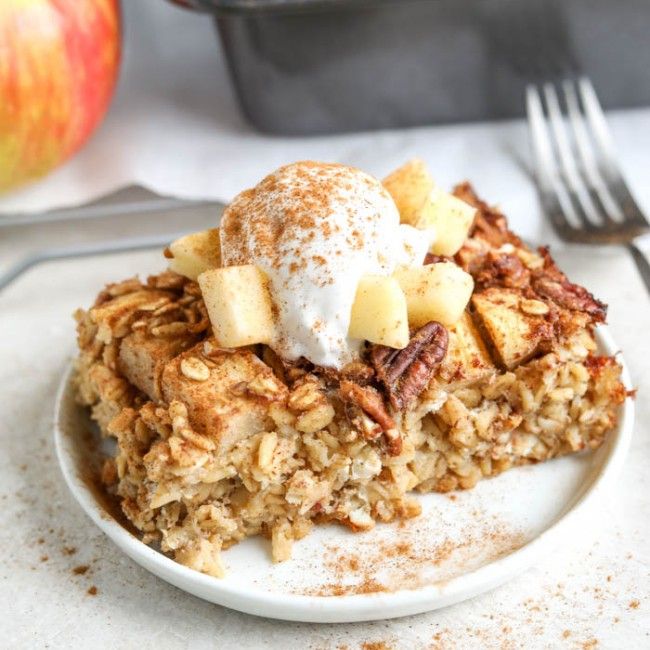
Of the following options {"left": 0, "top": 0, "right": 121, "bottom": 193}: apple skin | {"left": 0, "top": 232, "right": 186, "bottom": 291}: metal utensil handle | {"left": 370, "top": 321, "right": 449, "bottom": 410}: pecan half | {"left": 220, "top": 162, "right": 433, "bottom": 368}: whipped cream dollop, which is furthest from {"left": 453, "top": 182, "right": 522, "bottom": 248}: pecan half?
{"left": 0, "top": 0, "right": 121, "bottom": 193}: apple skin

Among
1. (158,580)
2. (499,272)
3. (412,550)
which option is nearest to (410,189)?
(499,272)

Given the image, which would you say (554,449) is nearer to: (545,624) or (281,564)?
(545,624)

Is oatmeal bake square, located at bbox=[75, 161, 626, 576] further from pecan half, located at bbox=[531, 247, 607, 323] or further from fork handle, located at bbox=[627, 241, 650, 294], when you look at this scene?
fork handle, located at bbox=[627, 241, 650, 294]

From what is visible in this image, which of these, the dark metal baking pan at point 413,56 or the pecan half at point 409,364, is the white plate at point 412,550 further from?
the dark metal baking pan at point 413,56

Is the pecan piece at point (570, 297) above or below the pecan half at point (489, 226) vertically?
below

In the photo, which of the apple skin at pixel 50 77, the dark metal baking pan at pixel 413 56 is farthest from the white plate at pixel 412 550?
the dark metal baking pan at pixel 413 56

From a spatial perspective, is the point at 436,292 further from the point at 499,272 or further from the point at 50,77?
the point at 50,77
